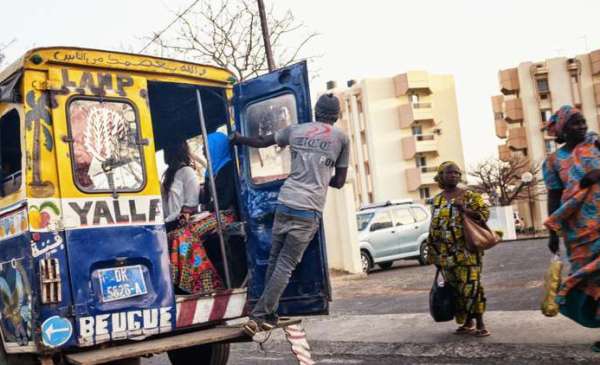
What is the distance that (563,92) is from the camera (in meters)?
59.7

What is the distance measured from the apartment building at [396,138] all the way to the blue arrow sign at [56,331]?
59424 mm

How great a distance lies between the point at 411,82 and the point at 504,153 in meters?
10.7

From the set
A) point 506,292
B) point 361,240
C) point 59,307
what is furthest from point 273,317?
point 361,240

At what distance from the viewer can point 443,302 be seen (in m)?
7.32

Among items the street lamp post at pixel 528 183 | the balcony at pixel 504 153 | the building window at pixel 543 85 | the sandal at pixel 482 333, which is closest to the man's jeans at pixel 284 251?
the sandal at pixel 482 333

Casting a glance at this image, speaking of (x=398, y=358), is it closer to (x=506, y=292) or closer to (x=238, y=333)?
(x=238, y=333)

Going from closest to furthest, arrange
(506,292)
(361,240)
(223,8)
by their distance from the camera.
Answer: (506,292), (361,240), (223,8)

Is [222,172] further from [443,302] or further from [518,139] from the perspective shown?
[518,139]

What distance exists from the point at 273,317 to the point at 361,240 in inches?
571

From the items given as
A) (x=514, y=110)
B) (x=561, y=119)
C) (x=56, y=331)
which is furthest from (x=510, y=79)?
(x=56, y=331)

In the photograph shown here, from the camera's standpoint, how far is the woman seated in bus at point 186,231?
627cm

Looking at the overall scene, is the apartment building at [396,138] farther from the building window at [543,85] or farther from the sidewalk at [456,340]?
the sidewalk at [456,340]

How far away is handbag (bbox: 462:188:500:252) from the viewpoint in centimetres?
711

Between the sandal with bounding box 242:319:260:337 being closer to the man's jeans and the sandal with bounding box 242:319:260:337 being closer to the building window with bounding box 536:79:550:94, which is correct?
the man's jeans
